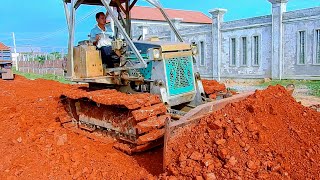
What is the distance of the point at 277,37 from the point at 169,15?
22.6 metres

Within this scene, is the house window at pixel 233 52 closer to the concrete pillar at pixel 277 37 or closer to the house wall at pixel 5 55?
the concrete pillar at pixel 277 37

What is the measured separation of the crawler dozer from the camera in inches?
185

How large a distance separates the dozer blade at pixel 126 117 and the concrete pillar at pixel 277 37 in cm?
1642

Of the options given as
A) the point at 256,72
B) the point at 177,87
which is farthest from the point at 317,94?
the point at 177,87

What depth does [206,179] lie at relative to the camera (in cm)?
331

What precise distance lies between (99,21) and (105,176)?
3.08m

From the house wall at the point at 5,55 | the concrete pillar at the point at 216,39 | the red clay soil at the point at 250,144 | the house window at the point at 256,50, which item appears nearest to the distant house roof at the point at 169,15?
the concrete pillar at the point at 216,39

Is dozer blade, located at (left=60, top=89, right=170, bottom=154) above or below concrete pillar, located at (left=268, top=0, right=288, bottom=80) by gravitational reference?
below

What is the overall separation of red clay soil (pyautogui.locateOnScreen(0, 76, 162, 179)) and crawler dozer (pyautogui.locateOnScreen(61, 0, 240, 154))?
24 centimetres

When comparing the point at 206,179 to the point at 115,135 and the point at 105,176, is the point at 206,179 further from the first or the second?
the point at 115,135

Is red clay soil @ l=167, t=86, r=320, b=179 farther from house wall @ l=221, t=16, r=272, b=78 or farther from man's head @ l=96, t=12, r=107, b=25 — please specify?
house wall @ l=221, t=16, r=272, b=78

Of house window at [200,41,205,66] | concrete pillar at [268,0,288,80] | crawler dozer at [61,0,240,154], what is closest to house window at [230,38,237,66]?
house window at [200,41,205,66]

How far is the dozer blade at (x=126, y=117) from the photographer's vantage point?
457cm

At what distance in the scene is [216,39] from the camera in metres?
23.7
